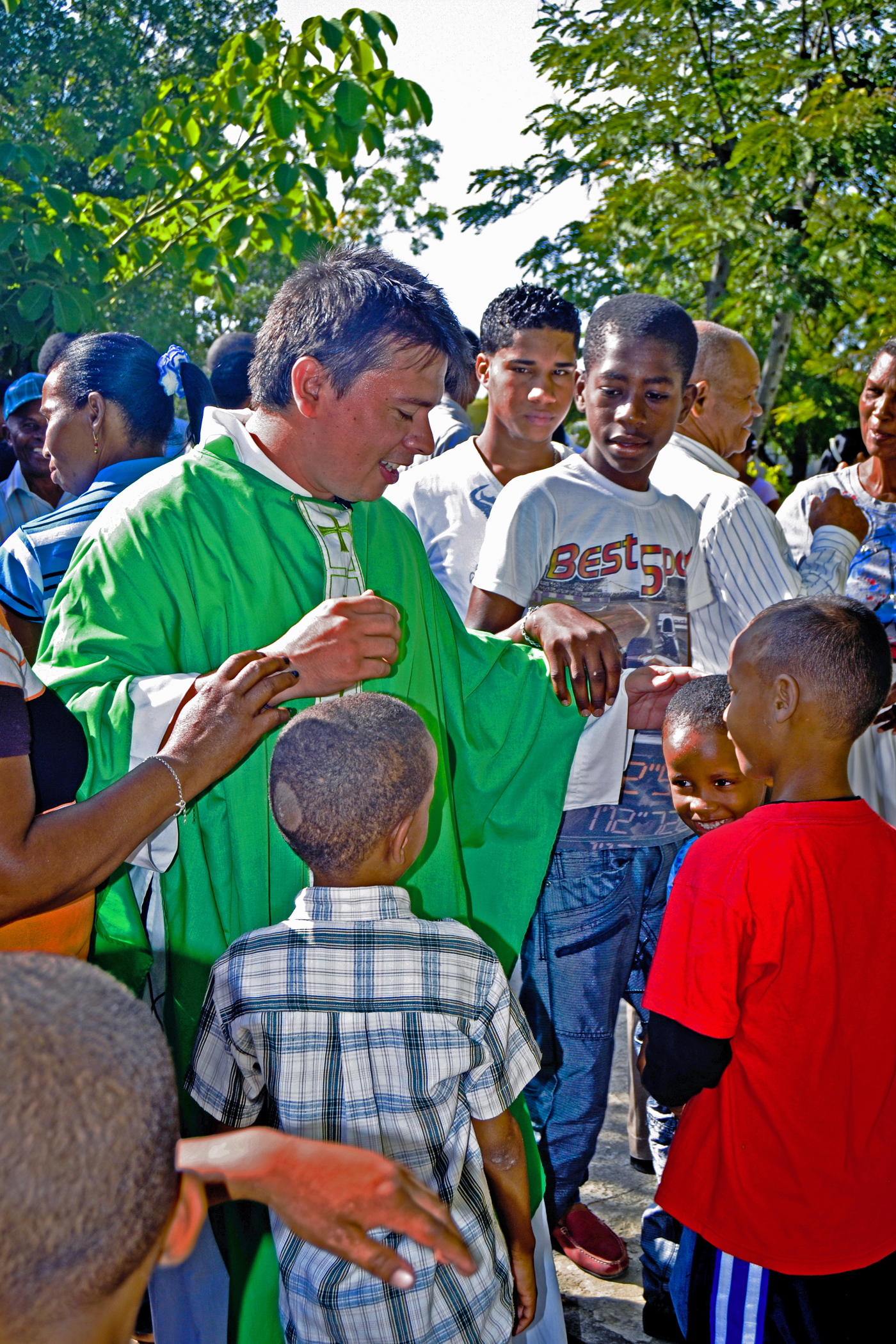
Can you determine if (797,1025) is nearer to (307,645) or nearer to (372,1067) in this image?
(372,1067)

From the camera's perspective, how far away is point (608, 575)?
2918 millimetres

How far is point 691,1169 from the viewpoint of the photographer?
205cm

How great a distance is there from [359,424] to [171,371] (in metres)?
1.11

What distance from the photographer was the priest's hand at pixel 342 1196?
103 centimetres

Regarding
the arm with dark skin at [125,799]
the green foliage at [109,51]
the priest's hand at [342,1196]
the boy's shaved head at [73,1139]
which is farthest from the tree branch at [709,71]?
the green foliage at [109,51]

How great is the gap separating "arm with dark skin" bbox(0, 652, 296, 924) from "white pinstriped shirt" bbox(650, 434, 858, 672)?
4.91 feet

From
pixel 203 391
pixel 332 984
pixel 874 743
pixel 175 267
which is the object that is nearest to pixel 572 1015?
pixel 332 984

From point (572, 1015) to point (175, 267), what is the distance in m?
5.00

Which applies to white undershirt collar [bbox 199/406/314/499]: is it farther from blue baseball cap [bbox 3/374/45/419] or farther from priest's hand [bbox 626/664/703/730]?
blue baseball cap [bbox 3/374/45/419]

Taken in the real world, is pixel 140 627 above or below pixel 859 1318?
above

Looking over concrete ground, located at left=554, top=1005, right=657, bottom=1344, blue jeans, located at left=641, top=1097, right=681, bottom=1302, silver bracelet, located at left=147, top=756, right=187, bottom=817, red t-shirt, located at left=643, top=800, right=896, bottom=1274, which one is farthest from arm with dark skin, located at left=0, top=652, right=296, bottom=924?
concrete ground, located at left=554, top=1005, right=657, bottom=1344

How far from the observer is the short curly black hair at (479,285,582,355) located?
12.2 feet

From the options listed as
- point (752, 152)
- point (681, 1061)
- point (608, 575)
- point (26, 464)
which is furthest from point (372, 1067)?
point (752, 152)

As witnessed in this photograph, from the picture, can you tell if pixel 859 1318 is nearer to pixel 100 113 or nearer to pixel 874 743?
pixel 874 743
